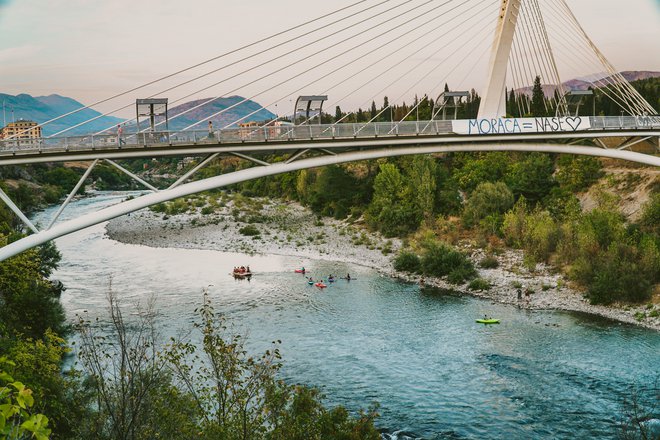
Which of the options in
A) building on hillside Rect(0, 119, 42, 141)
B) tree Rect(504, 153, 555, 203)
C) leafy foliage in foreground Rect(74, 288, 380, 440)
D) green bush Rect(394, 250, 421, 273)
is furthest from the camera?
tree Rect(504, 153, 555, 203)

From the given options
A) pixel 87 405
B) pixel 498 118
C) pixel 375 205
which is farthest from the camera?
pixel 375 205

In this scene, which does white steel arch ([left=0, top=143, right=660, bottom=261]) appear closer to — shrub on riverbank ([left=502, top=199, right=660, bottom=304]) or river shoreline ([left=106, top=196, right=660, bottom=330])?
shrub on riverbank ([left=502, top=199, right=660, bottom=304])

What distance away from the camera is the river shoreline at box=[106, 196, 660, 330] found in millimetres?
27156

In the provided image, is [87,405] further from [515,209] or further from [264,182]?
[264,182]

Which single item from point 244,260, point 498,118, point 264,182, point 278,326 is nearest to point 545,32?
point 498,118

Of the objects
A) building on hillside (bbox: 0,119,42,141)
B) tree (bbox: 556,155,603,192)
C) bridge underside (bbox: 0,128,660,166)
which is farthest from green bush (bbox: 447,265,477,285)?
building on hillside (bbox: 0,119,42,141)

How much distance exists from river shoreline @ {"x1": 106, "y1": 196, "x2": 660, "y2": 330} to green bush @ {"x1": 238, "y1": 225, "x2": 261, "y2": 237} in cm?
30

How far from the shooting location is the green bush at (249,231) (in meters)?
45.1

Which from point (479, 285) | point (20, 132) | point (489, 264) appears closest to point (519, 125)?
point (479, 285)

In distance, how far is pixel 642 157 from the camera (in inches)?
935

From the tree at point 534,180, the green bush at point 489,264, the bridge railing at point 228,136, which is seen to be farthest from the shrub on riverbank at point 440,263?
the tree at point 534,180

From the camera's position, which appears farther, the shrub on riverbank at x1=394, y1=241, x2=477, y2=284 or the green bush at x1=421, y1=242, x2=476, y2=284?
the shrub on riverbank at x1=394, y1=241, x2=477, y2=284

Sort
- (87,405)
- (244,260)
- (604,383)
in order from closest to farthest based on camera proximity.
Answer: (87,405) → (604,383) → (244,260)

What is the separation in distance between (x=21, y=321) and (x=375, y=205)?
29.2 metres
